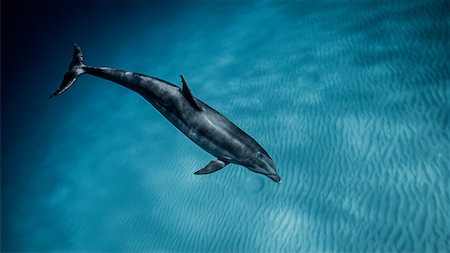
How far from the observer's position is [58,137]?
61.6ft

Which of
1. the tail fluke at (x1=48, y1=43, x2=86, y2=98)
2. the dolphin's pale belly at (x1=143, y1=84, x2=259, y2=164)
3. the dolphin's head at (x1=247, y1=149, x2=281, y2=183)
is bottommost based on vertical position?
the dolphin's head at (x1=247, y1=149, x2=281, y2=183)

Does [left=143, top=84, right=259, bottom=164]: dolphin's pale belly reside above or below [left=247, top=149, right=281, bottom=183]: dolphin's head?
above

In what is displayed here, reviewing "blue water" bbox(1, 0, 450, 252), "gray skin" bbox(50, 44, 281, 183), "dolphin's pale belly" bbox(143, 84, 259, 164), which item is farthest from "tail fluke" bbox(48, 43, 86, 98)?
"blue water" bbox(1, 0, 450, 252)

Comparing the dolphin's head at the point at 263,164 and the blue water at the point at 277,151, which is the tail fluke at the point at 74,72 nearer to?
the dolphin's head at the point at 263,164

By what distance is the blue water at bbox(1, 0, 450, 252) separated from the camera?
271 inches

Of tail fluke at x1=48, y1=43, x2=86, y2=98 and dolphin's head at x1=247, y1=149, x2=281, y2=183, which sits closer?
dolphin's head at x1=247, y1=149, x2=281, y2=183

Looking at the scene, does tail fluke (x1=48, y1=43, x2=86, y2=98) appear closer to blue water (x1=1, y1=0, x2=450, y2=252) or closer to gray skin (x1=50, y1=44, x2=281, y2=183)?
gray skin (x1=50, y1=44, x2=281, y2=183)

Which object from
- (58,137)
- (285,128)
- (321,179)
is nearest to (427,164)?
(321,179)

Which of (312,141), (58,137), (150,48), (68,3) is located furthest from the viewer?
(68,3)

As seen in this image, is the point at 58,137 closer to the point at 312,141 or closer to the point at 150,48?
the point at 150,48

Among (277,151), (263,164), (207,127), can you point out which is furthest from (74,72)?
(277,151)

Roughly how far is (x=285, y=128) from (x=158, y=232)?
6.19 metres

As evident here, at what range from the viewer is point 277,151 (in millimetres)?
8805

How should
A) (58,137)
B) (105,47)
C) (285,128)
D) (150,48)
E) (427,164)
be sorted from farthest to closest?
(105,47) → (150,48) → (58,137) → (285,128) → (427,164)
